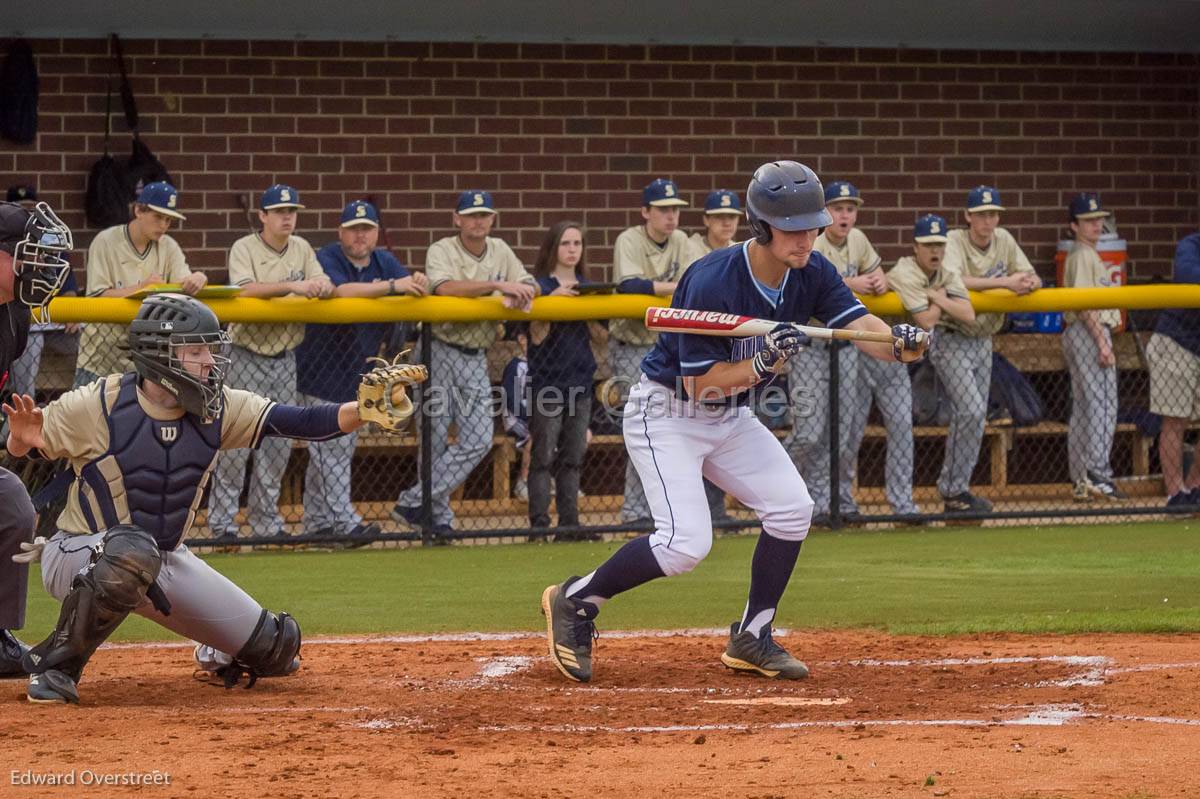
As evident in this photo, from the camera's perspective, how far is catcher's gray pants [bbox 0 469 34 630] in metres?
5.83

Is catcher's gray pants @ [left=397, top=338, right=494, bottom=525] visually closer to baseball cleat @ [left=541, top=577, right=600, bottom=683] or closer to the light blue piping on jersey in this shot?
baseball cleat @ [left=541, top=577, right=600, bottom=683]

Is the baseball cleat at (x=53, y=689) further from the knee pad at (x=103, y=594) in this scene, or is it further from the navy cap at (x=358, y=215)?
the navy cap at (x=358, y=215)

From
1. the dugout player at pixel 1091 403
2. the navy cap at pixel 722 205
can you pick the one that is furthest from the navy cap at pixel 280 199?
the dugout player at pixel 1091 403

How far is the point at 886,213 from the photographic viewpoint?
12898 millimetres

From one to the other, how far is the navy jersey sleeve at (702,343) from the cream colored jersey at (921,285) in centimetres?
437

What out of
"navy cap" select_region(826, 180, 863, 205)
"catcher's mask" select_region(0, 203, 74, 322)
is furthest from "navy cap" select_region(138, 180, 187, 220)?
"navy cap" select_region(826, 180, 863, 205)

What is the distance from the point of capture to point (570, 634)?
5.85 metres

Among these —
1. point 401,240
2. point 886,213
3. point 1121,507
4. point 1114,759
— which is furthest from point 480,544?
point 1114,759

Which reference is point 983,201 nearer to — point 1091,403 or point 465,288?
point 1091,403

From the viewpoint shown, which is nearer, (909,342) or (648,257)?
(909,342)

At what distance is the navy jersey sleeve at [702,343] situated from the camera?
5707mm

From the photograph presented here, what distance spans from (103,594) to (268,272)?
185 inches

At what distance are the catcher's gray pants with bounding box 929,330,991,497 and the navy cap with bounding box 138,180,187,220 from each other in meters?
4.47

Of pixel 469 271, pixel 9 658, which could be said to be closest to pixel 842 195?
pixel 469 271
